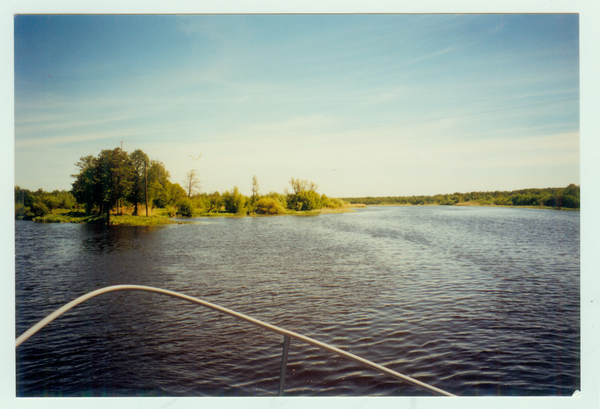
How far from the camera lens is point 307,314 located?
7297mm

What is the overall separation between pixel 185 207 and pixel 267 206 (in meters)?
5.80

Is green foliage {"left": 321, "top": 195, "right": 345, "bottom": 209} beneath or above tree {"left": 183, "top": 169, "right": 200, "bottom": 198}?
beneath

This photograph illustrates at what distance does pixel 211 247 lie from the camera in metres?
15.2

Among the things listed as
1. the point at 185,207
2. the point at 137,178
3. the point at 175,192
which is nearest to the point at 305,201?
the point at 185,207

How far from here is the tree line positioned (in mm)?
16328

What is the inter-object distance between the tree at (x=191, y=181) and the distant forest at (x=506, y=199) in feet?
32.1

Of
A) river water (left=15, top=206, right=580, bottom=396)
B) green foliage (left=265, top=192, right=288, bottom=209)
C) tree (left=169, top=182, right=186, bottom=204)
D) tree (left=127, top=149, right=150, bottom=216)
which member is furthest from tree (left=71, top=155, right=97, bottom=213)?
green foliage (left=265, top=192, right=288, bottom=209)

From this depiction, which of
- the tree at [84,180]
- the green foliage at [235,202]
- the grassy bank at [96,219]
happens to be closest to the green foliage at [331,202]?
the green foliage at [235,202]

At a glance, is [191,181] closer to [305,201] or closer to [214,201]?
[214,201]

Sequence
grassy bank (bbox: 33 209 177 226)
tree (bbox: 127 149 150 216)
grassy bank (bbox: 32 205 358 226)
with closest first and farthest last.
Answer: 1. grassy bank (bbox: 33 209 177 226)
2. grassy bank (bbox: 32 205 358 226)
3. tree (bbox: 127 149 150 216)

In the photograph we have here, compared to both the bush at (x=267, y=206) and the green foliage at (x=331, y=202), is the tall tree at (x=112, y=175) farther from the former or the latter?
the green foliage at (x=331, y=202)

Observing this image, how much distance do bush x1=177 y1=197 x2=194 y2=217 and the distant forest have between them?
35.0 feet

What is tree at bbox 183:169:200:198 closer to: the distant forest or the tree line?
the tree line
